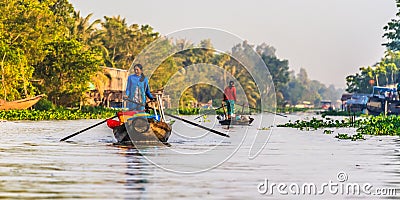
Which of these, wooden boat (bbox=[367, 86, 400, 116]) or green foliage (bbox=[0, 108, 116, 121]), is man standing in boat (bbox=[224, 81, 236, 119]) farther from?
wooden boat (bbox=[367, 86, 400, 116])

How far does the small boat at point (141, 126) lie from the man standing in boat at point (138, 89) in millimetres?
330

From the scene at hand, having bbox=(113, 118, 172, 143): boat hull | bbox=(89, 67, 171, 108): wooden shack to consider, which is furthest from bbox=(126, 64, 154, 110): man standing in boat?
bbox=(89, 67, 171, 108): wooden shack

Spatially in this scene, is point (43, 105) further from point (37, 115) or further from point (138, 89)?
point (138, 89)

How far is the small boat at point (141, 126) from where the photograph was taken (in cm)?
1975

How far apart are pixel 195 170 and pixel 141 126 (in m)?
5.77

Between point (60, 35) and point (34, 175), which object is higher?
point (60, 35)

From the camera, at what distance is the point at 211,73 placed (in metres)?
67.5

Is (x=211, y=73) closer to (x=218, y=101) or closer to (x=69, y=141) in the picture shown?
(x=218, y=101)

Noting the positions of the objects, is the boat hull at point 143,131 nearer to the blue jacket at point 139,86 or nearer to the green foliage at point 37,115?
the blue jacket at point 139,86

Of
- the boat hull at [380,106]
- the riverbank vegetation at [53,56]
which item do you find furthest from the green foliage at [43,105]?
the boat hull at [380,106]

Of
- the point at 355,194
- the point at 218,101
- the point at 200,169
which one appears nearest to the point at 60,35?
the point at 218,101

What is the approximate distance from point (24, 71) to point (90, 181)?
37393 mm

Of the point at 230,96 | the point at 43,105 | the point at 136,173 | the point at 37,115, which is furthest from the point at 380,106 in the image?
the point at 136,173

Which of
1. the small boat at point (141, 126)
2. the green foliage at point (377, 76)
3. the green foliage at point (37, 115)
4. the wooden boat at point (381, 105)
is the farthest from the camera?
the green foliage at point (377, 76)
